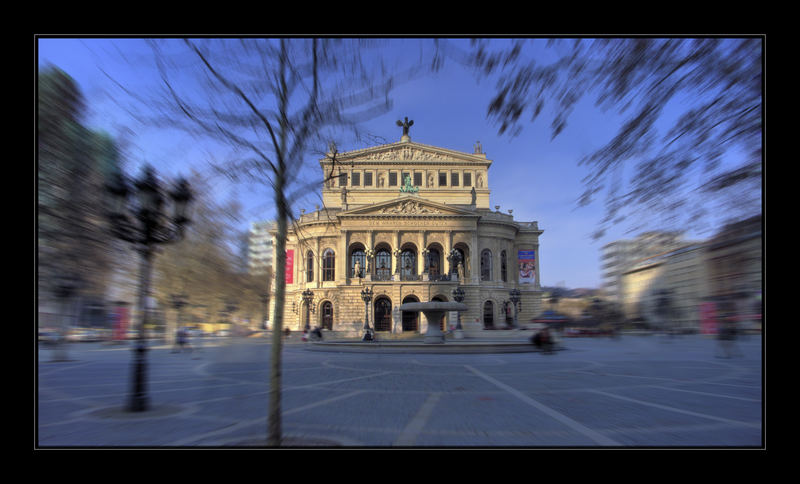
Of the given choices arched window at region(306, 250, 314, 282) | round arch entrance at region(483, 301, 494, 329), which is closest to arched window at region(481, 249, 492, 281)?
round arch entrance at region(483, 301, 494, 329)

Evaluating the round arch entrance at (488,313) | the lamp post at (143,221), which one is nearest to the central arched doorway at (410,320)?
the round arch entrance at (488,313)

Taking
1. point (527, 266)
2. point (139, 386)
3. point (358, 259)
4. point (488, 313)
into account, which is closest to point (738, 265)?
point (139, 386)

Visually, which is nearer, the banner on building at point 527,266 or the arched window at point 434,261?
the arched window at point 434,261

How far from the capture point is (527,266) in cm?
4812

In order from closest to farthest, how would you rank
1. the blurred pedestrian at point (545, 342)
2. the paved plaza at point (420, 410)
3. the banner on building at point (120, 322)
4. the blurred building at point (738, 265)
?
the blurred building at point (738, 265)
the paved plaza at point (420, 410)
the banner on building at point (120, 322)
the blurred pedestrian at point (545, 342)

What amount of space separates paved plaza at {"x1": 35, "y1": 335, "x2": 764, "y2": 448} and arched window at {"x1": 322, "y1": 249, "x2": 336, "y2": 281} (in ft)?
115

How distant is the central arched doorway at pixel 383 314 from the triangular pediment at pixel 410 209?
32.3 ft

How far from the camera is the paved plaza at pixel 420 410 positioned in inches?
174

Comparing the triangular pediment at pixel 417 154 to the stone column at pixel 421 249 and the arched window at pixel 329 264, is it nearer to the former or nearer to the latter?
the stone column at pixel 421 249

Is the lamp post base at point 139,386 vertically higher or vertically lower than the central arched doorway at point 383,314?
higher

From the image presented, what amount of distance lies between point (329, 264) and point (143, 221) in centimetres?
4059

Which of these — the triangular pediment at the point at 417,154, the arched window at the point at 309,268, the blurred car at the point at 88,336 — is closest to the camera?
the blurred car at the point at 88,336

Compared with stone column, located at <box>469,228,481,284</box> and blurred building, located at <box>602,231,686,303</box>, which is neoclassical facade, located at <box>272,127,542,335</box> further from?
blurred building, located at <box>602,231,686,303</box>

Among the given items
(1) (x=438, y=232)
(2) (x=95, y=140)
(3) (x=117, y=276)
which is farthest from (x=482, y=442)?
(1) (x=438, y=232)
